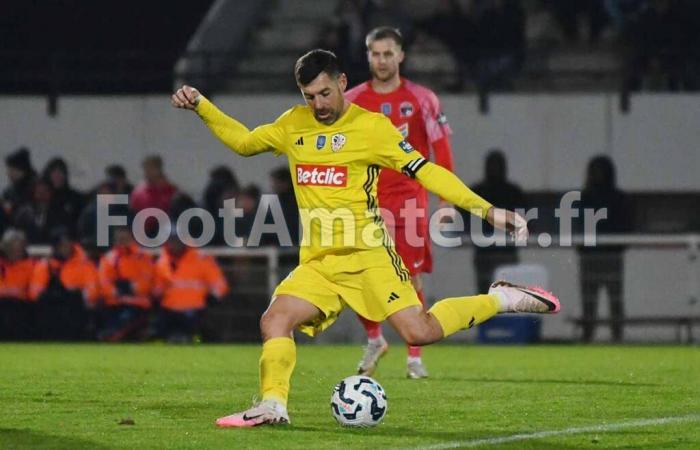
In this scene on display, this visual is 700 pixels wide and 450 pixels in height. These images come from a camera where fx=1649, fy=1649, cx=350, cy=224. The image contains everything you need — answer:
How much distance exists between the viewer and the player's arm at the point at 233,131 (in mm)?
8797

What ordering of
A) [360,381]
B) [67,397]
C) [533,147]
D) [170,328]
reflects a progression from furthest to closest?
[533,147], [170,328], [67,397], [360,381]

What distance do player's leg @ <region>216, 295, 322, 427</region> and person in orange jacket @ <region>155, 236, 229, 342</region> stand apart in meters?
9.26

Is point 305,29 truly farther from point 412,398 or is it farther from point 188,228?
point 412,398

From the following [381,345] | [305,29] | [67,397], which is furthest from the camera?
[305,29]

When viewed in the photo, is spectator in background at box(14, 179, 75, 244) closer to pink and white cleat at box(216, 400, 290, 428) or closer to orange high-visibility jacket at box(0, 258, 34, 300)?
orange high-visibility jacket at box(0, 258, 34, 300)

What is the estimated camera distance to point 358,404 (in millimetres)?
8211

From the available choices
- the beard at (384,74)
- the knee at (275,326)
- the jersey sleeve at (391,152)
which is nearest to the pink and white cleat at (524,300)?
the jersey sleeve at (391,152)

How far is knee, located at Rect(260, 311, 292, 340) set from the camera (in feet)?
27.4

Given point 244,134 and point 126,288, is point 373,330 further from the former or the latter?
point 126,288

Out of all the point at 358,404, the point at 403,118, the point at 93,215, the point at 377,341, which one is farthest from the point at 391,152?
the point at 93,215

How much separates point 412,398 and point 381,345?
158 centimetres

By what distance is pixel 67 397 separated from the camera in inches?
392

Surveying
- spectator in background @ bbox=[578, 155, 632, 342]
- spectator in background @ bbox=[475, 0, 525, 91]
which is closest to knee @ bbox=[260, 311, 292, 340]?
spectator in background @ bbox=[578, 155, 632, 342]

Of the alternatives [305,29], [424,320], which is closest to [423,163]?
[424,320]
